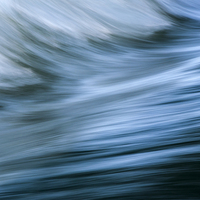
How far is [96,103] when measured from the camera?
249 centimetres

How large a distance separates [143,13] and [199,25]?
0.70 metres

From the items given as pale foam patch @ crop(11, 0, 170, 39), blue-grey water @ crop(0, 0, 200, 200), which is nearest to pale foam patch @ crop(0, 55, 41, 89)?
blue-grey water @ crop(0, 0, 200, 200)

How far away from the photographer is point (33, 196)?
1614mm

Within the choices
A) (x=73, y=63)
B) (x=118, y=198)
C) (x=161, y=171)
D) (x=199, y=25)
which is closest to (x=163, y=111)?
(x=161, y=171)

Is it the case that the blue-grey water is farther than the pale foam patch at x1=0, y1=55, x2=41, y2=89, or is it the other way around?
the pale foam patch at x1=0, y1=55, x2=41, y2=89

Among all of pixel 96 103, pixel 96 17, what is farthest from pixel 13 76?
pixel 96 17

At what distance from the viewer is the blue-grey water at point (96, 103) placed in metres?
1.63

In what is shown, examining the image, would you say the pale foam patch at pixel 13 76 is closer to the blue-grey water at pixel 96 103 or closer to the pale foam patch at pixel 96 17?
the blue-grey water at pixel 96 103

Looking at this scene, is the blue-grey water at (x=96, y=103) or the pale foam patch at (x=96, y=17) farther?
the pale foam patch at (x=96, y=17)

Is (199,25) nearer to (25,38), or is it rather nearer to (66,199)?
(25,38)

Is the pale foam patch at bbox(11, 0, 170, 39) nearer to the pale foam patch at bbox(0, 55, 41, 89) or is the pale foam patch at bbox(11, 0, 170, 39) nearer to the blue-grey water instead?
the blue-grey water

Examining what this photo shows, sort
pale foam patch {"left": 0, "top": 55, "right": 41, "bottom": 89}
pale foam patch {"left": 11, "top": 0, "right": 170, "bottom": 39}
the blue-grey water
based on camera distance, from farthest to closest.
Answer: pale foam patch {"left": 11, "top": 0, "right": 170, "bottom": 39} < pale foam patch {"left": 0, "top": 55, "right": 41, "bottom": 89} < the blue-grey water

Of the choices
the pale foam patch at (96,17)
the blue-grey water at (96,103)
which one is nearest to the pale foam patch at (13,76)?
the blue-grey water at (96,103)

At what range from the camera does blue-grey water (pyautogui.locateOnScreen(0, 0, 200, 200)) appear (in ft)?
5.36
